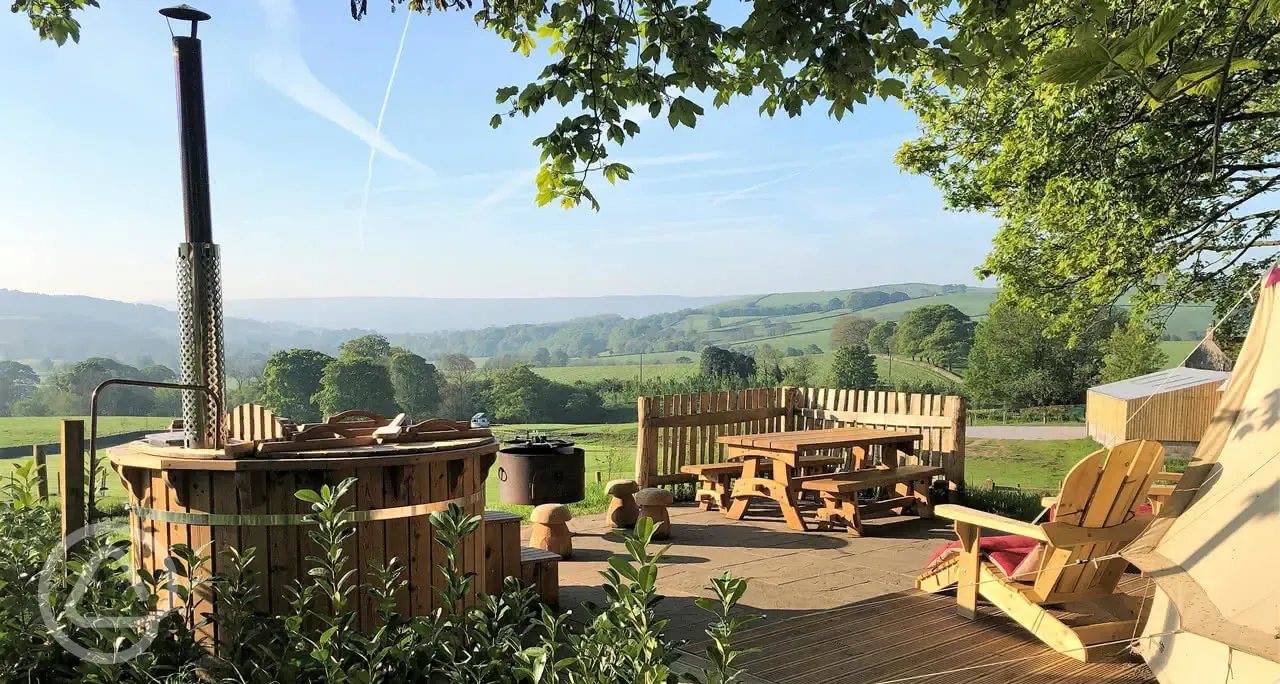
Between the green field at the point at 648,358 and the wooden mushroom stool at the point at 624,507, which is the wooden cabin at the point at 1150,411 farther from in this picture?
the wooden mushroom stool at the point at 624,507

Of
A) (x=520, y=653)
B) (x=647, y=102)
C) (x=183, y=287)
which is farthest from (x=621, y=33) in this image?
(x=520, y=653)

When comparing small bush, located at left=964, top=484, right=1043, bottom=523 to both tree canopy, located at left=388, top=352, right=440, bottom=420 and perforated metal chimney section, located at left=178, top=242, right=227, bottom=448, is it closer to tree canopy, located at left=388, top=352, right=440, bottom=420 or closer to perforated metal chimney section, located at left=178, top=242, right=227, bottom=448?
perforated metal chimney section, located at left=178, top=242, right=227, bottom=448

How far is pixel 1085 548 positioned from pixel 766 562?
2.55 metres

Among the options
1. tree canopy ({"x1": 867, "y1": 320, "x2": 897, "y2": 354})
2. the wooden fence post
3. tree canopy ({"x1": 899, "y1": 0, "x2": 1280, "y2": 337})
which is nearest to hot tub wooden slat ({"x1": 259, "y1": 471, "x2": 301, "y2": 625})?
the wooden fence post

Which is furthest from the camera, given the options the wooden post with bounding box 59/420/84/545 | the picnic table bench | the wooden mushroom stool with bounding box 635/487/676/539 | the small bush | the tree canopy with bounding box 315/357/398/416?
the tree canopy with bounding box 315/357/398/416

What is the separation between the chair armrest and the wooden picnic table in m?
2.83

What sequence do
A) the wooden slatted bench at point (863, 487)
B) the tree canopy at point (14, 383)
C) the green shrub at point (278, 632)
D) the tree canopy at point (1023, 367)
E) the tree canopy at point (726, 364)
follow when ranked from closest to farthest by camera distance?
1. the green shrub at point (278, 632)
2. the wooden slatted bench at point (863, 487)
3. the tree canopy at point (726, 364)
4. the tree canopy at point (14, 383)
5. the tree canopy at point (1023, 367)

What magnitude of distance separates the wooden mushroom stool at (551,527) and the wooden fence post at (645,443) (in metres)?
2.76

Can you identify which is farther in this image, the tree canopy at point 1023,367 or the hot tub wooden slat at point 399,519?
the tree canopy at point 1023,367

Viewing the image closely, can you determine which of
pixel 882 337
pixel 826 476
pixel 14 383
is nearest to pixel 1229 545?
pixel 826 476

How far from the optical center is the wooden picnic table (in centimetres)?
770

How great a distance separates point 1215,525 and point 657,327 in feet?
77.4

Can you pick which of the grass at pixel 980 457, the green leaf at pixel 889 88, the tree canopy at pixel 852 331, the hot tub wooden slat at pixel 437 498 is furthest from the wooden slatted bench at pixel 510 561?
the tree canopy at pixel 852 331

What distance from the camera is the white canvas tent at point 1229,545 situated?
3.27 meters
